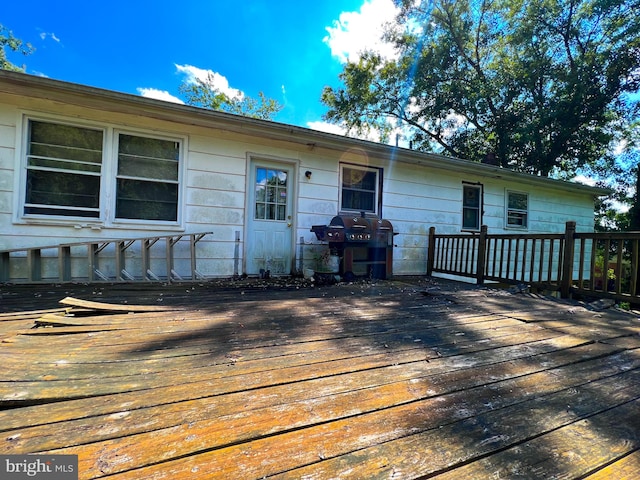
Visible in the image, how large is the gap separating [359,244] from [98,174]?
3705 millimetres

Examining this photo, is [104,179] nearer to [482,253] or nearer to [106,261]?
[106,261]

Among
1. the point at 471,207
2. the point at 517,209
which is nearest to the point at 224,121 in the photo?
the point at 471,207

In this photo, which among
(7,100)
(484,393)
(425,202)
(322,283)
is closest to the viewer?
(484,393)

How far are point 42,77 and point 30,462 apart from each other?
13.2 ft

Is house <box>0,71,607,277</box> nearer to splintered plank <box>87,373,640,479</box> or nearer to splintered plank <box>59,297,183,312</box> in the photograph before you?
splintered plank <box>59,297,183,312</box>

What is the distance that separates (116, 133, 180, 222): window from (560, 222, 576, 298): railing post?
5196 millimetres

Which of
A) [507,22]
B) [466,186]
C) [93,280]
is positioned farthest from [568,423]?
[507,22]

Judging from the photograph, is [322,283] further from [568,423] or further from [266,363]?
[568,423]

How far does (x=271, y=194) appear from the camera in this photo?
5043mm

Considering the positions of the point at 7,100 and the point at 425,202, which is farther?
the point at 425,202

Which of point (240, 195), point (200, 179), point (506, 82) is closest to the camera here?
point (200, 179)

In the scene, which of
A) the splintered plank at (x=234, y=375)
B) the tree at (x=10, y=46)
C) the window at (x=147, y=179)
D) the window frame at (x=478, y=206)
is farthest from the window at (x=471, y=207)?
the tree at (x=10, y=46)

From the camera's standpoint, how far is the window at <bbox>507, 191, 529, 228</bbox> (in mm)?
7077

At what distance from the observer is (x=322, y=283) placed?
14.9ft
